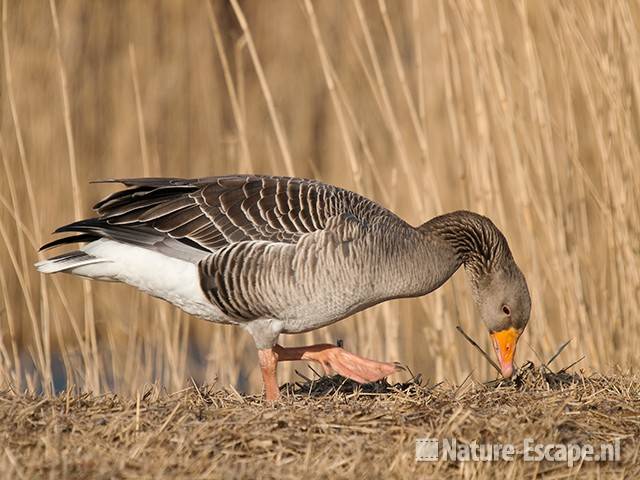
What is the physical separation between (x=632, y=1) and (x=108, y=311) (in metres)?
5.56

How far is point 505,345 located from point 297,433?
89.3 inches

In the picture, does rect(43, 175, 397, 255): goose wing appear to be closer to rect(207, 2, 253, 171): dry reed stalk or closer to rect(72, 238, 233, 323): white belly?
rect(72, 238, 233, 323): white belly

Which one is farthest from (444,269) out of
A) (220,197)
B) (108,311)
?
(108,311)

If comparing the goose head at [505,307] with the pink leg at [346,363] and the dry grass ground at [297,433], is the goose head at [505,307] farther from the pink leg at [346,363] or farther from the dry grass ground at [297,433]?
the dry grass ground at [297,433]

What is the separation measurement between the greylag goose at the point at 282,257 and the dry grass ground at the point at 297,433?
95cm

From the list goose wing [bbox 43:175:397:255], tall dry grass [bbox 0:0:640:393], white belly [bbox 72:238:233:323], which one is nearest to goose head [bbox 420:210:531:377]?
goose wing [bbox 43:175:397:255]

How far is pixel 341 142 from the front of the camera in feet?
35.1

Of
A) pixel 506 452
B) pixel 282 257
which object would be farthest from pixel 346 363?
pixel 506 452

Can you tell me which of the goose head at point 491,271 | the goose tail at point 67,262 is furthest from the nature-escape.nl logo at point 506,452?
the goose tail at point 67,262

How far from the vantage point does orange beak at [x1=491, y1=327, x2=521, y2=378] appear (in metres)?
5.99

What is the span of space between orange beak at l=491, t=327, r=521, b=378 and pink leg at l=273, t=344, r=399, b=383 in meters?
0.75

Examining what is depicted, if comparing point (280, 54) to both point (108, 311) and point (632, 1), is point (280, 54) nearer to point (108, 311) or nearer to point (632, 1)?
point (108, 311)

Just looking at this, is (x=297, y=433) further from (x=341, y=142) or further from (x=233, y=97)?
(x=341, y=142)

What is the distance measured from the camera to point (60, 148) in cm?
983
